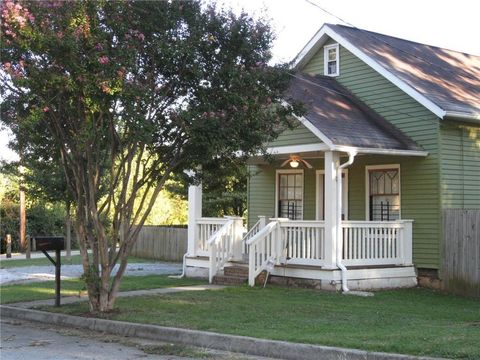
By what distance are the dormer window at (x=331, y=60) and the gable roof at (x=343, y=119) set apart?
63 centimetres

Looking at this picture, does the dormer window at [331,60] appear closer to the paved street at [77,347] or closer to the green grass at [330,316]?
the green grass at [330,316]

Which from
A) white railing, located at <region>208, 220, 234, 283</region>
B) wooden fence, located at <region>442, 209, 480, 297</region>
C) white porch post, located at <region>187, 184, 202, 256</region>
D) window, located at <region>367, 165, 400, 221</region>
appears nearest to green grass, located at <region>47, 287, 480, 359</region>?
wooden fence, located at <region>442, 209, 480, 297</region>

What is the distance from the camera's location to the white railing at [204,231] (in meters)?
18.0

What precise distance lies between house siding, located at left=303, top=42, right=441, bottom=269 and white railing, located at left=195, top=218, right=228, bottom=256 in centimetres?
378

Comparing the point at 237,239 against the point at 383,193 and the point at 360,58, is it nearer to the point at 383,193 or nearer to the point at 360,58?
the point at 383,193

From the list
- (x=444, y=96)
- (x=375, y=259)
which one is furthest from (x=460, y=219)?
(x=444, y=96)

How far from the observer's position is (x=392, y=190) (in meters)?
16.9

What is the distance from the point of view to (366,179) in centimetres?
1739

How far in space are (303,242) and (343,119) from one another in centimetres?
319

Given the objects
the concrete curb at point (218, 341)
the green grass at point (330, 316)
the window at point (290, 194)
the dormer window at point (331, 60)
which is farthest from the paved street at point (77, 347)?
the dormer window at point (331, 60)

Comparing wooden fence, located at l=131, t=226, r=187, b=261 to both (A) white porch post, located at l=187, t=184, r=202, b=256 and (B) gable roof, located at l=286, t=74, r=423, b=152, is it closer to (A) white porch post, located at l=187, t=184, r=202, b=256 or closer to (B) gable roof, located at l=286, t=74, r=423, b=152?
(A) white porch post, located at l=187, t=184, r=202, b=256

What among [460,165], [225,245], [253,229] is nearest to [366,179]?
[460,165]

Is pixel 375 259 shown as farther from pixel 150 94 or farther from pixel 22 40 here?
pixel 22 40

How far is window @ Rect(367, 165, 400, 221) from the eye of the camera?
1681 cm
